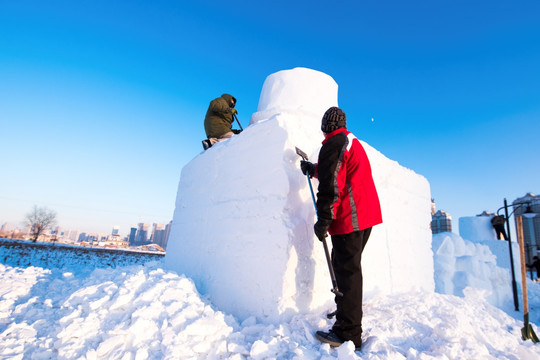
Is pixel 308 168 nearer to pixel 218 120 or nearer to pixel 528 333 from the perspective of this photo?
pixel 218 120

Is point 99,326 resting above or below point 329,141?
below

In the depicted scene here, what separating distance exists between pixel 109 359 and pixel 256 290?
112cm

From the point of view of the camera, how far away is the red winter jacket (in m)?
1.99

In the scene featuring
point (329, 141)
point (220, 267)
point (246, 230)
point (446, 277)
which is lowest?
point (446, 277)

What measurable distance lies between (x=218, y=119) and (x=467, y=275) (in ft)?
33.9

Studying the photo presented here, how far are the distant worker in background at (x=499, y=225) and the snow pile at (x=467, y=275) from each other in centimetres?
227

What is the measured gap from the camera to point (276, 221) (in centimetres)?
240

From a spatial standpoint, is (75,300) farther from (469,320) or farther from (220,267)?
(469,320)

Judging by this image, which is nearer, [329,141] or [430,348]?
[430,348]

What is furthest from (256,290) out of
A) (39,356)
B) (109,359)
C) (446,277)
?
(446,277)

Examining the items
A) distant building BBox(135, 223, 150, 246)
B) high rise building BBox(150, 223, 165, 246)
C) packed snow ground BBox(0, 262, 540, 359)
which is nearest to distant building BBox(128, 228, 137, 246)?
distant building BBox(135, 223, 150, 246)

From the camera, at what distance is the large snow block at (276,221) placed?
234 centimetres

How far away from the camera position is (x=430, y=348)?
189cm

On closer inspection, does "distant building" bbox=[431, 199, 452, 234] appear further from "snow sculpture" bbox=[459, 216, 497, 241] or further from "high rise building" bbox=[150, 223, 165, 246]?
"high rise building" bbox=[150, 223, 165, 246]
